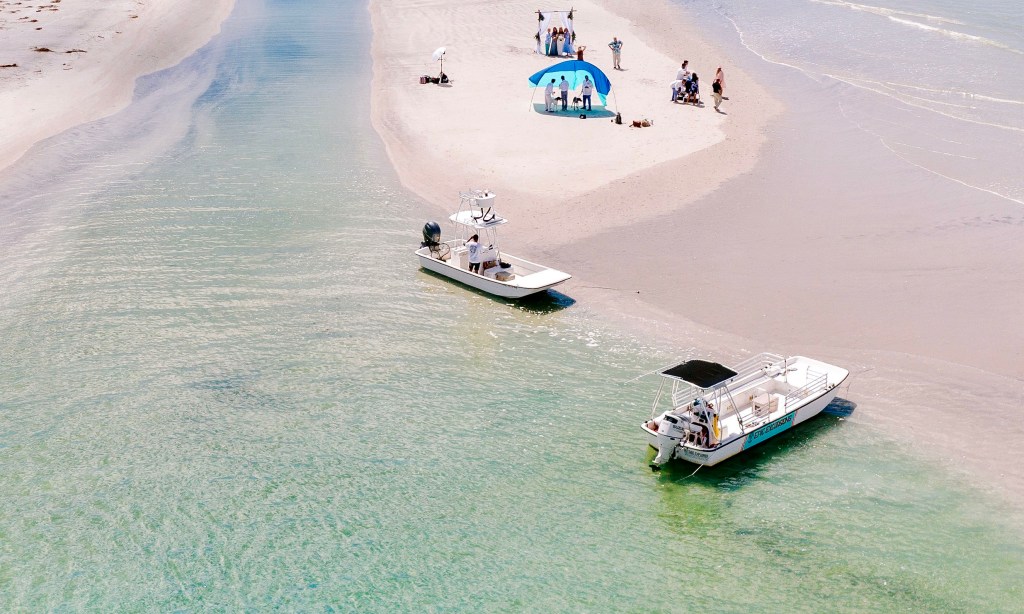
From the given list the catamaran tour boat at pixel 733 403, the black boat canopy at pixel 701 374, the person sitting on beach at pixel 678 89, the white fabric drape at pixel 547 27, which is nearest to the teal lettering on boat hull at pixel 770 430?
the catamaran tour boat at pixel 733 403

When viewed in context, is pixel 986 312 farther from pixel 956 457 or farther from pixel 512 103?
pixel 512 103

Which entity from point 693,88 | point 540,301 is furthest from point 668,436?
point 693,88

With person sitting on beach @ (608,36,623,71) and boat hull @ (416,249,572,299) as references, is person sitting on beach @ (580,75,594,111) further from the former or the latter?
boat hull @ (416,249,572,299)

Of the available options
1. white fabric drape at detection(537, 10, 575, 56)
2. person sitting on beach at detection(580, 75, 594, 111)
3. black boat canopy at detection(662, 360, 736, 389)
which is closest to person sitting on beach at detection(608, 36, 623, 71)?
white fabric drape at detection(537, 10, 575, 56)

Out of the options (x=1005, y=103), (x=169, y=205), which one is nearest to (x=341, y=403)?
(x=169, y=205)

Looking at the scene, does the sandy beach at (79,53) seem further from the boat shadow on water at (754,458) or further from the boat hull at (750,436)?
the boat shadow on water at (754,458)

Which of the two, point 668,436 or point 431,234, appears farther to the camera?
point 431,234

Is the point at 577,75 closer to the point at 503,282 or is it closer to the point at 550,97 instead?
the point at 550,97
